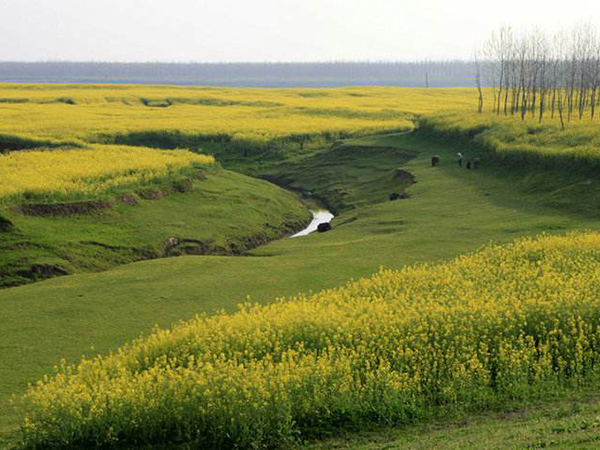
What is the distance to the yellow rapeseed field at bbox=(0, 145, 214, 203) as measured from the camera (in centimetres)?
3697

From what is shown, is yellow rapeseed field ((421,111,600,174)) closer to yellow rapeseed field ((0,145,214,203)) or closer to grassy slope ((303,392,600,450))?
yellow rapeseed field ((0,145,214,203))

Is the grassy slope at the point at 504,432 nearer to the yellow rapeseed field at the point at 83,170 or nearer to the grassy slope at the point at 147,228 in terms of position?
the grassy slope at the point at 147,228

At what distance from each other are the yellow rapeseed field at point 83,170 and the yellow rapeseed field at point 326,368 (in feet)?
63.9

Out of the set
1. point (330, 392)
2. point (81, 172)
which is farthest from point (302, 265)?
point (81, 172)

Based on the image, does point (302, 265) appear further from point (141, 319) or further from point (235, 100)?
point (235, 100)

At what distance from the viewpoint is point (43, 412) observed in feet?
49.2

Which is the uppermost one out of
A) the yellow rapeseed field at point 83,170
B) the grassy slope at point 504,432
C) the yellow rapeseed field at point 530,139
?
the yellow rapeseed field at point 530,139

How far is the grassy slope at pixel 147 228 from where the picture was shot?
1232 inches

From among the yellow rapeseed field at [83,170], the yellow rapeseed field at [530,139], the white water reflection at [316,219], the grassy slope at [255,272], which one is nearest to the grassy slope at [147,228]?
the white water reflection at [316,219]

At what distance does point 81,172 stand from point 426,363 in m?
29.0

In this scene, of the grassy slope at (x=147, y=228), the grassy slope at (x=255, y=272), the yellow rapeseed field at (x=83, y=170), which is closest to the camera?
the grassy slope at (x=255, y=272)

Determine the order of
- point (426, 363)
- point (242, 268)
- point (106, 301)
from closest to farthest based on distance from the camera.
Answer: point (426, 363) < point (106, 301) < point (242, 268)

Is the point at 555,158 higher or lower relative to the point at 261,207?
higher

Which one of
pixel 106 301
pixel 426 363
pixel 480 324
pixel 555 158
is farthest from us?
pixel 555 158
